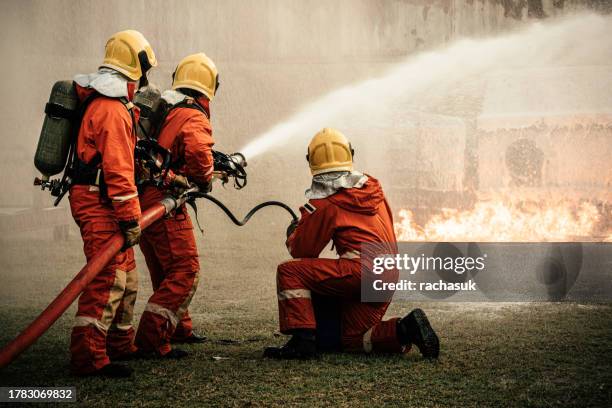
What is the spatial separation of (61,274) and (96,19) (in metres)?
7.80

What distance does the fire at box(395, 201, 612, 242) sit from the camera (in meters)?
9.36

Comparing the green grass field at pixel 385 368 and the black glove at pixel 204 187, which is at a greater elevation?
the black glove at pixel 204 187

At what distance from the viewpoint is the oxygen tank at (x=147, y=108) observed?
17.6 ft

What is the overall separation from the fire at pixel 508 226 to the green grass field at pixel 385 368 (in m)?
2.33

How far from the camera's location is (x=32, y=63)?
1508cm

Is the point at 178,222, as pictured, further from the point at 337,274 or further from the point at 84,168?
the point at 337,274

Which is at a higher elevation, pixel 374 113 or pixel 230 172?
pixel 374 113

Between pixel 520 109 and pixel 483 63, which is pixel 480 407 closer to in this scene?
pixel 520 109

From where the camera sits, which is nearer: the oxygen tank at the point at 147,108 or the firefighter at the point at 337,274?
the firefighter at the point at 337,274

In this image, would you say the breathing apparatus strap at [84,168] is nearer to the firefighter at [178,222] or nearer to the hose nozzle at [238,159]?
the firefighter at [178,222]

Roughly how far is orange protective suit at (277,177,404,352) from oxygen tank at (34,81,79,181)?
168 cm

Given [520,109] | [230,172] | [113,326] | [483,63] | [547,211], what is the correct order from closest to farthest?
[113,326] → [230,172] → [547,211] → [520,109] → [483,63]

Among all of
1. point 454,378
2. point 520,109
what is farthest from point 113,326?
point 520,109
